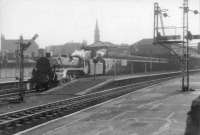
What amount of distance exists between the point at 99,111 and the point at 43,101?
18.3 feet

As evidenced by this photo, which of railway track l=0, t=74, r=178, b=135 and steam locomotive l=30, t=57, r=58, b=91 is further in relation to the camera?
steam locomotive l=30, t=57, r=58, b=91

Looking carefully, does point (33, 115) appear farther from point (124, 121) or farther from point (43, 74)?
point (43, 74)

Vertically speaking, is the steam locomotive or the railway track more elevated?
the steam locomotive

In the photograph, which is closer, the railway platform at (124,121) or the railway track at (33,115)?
the railway platform at (124,121)

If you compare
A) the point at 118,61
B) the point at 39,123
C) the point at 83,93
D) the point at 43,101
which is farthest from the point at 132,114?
the point at 118,61

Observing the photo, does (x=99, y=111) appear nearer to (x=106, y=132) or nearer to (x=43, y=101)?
(x=106, y=132)

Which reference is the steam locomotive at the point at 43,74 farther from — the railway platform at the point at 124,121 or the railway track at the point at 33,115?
the railway platform at the point at 124,121

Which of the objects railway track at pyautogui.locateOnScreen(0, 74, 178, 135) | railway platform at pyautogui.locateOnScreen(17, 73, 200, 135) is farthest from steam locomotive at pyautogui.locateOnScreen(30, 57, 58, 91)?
railway platform at pyautogui.locateOnScreen(17, 73, 200, 135)

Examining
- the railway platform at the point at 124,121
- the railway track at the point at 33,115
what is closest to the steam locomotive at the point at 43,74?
the railway track at the point at 33,115

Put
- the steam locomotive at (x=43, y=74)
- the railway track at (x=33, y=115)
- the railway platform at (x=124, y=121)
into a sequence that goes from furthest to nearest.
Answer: the steam locomotive at (x=43, y=74) → the railway track at (x=33, y=115) → the railway platform at (x=124, y=121)

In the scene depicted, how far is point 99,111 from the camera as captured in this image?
50.0 feet

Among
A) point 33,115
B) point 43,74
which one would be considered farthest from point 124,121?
point 43,74

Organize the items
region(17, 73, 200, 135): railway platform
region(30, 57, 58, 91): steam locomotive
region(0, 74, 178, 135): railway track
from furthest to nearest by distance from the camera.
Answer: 1. region(30, 57, 58, 91): steam locomotive
2. region(0, 74, 178, 135): railway track
3. region(17, 73, 200, 135): railway platform

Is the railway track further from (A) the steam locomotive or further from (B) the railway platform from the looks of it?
(A) the steam locomotive
